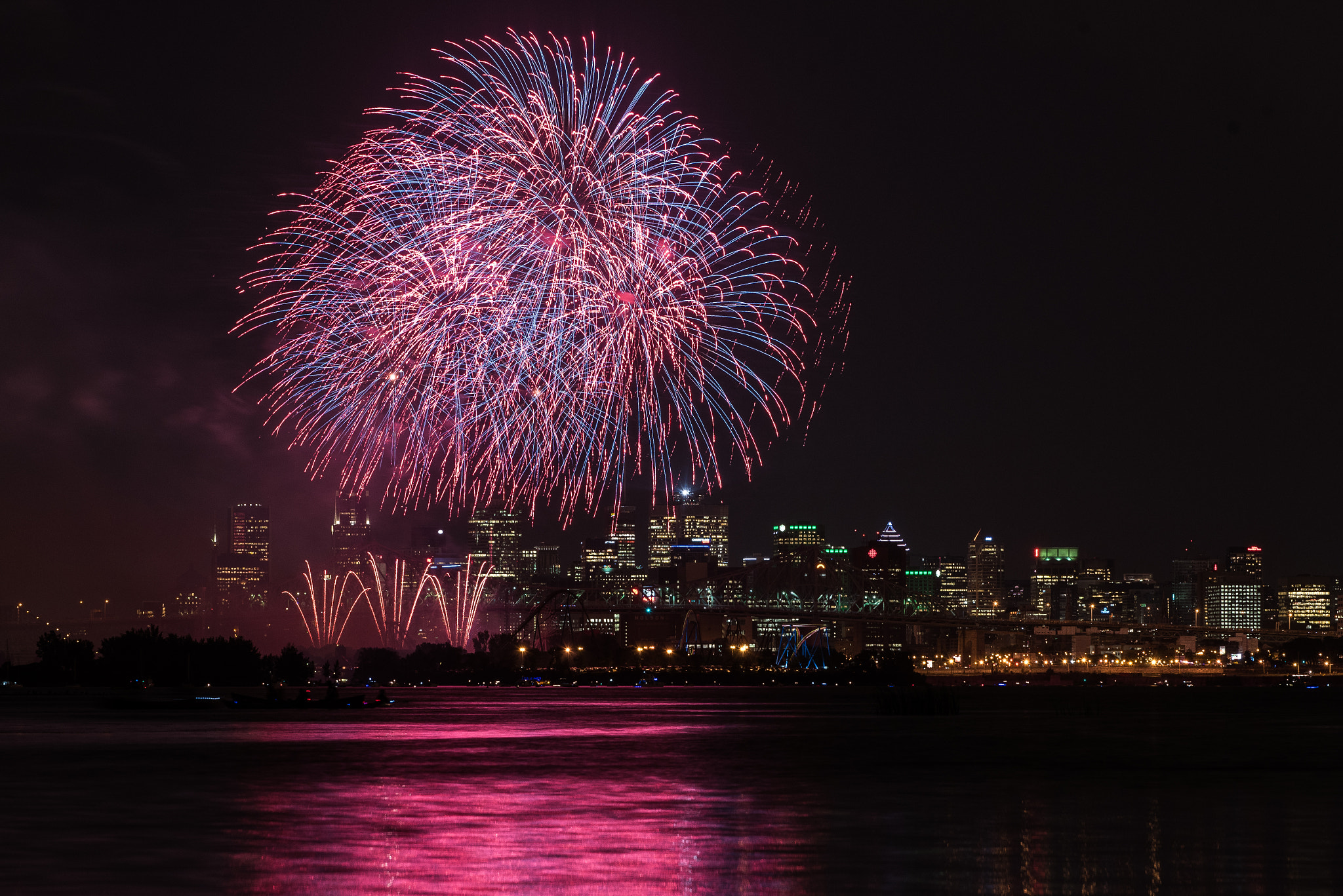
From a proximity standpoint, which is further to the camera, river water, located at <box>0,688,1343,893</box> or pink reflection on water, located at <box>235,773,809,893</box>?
river water, located at <box>0,688,1343,893</box>

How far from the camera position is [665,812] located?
3619cm

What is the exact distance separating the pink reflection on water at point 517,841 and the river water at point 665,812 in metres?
0.11

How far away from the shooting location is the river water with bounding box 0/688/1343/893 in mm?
25672

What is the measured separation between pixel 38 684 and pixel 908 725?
12936 centimetres

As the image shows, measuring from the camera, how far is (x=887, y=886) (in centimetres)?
2462

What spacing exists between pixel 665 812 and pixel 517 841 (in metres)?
6.71

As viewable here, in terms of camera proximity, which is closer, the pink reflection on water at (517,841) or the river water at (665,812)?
the pink reflection on water at (517,841)

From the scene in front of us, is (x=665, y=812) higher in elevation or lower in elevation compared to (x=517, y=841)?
lower

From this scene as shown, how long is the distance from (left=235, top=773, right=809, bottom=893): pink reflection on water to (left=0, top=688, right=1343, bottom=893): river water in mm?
107

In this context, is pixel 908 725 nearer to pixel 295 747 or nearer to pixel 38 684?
pixel 295 747

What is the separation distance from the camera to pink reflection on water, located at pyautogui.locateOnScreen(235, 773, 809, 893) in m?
24.8

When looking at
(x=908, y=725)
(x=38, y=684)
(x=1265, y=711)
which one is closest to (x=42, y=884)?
(x=908, y=725)

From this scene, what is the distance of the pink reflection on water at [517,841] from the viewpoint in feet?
81.4

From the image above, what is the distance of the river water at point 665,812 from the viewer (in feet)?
84.2
